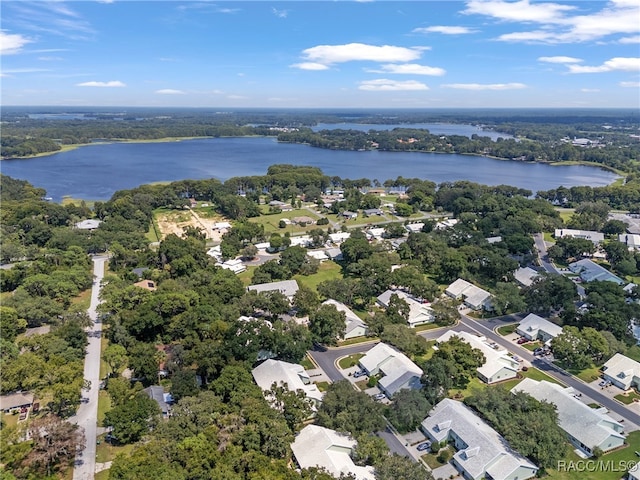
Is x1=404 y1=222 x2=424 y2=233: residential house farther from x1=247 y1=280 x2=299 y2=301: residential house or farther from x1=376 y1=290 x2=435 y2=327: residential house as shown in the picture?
x1=247 y1=280 x2=299 y2=301: residential house

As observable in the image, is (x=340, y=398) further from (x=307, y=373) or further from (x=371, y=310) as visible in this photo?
(x=371, y=310)

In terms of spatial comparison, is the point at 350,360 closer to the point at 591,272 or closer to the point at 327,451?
the point at 327,451

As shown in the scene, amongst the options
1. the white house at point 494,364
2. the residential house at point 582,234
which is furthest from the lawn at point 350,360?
the residential house at point 582,234

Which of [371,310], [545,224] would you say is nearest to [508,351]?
[371,310]

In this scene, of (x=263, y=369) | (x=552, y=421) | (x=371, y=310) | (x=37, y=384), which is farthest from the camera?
(x=371, y=310)

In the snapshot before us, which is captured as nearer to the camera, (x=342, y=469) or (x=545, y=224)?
(x=342, y=469)

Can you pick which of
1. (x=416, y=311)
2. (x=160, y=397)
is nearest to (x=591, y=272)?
(x=416, y=311)

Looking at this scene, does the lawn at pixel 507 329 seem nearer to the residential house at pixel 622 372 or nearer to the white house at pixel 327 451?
the residential house at pixel 622 372
